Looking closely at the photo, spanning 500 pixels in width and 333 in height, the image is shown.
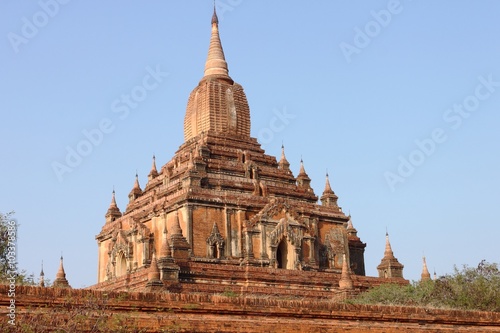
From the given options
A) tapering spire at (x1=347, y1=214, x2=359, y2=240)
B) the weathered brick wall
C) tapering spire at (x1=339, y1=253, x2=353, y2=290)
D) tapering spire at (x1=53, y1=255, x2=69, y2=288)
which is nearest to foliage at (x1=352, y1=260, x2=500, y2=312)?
tapering spire at (x1=339, y1=253, x2=353, y2=290)

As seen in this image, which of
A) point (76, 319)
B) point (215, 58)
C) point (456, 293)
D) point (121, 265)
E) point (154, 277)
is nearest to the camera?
point (76, 319)

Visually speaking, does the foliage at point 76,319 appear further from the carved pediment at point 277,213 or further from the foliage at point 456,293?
the carved pediment at point 277,213

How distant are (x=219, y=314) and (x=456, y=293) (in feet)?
40.9

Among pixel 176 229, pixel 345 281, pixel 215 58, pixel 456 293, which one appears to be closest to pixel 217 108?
pixel 215 58

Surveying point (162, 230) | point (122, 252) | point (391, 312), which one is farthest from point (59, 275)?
point (391, 312)

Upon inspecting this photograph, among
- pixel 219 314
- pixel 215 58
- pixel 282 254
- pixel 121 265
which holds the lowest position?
pixel 219 314

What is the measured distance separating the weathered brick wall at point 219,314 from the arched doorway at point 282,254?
15.0 meters

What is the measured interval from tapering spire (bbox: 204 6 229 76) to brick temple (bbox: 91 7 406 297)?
7 centimetres

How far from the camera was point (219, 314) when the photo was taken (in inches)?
585

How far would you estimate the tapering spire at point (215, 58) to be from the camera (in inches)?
1534

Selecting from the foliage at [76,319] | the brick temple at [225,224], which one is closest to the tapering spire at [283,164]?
the brick temple at [225,224]

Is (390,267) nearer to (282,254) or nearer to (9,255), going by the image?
(282,254)

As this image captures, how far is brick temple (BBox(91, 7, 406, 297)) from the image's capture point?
28.9 meters

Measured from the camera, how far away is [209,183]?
108ft
